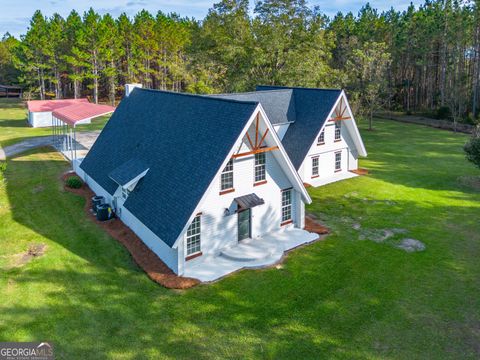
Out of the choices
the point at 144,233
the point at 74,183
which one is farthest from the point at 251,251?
the point at 74,183

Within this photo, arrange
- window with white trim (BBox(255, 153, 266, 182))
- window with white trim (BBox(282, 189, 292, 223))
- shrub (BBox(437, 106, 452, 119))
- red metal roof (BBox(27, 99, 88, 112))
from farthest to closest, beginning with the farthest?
shrub (BBox(437, 106, 452, 119)) → red metal roof (BBox(27, 99, 88, 112)) → window with white trim (BBox(282, 189, 292, 223)) → window with white trim (BBox(255, 153, 266, 182))

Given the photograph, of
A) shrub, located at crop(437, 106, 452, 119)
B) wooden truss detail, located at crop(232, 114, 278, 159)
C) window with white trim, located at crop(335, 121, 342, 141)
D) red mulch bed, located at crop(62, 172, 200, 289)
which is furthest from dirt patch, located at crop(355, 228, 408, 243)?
shrub, located at crop(437, 106, 452, 119)

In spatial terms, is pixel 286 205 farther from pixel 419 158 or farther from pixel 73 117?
pixel 73 117

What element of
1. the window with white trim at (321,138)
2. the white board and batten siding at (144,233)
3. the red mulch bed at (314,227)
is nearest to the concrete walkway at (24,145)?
the white board and batten siding at (144,233)

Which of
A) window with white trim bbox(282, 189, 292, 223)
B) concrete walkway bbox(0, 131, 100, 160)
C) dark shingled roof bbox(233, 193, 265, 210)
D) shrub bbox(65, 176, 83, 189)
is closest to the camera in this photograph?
dark shingled roof bbox(233, 193, 265, 210)

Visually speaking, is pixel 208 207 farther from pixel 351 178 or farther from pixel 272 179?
pixel 351 178

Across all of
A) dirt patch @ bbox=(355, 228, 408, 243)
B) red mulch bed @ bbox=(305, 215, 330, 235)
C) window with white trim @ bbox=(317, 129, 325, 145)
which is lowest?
dirt patch @ bbox=(355, 228, 408, 243)

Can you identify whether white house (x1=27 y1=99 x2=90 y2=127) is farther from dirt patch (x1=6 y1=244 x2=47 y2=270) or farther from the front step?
→ the front step
